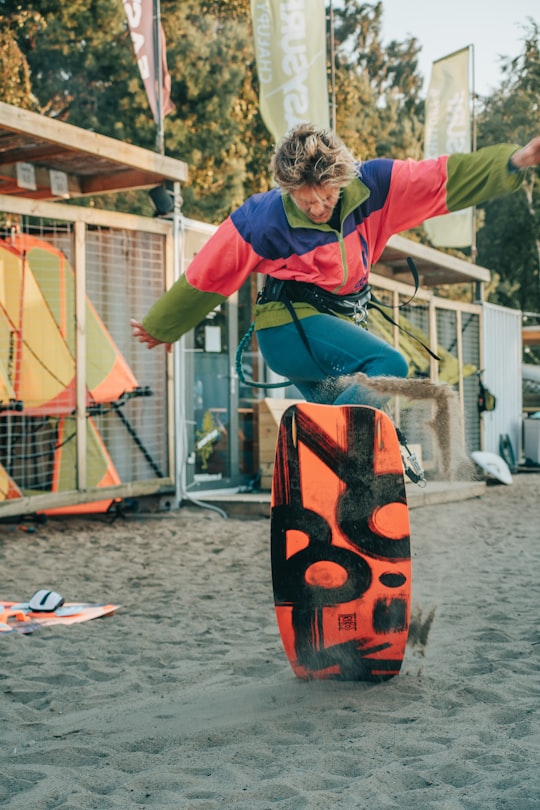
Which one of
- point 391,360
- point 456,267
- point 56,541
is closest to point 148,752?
point 391,360

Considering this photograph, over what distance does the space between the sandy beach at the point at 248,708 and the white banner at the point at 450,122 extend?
9802 mm

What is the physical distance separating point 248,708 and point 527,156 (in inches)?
85.5

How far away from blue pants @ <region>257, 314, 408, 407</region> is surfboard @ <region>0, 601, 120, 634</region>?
6.37ft

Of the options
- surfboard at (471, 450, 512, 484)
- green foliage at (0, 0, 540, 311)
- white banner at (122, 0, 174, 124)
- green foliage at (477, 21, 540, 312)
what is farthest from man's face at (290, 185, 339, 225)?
green foliage at (477, 21, 540, 312)

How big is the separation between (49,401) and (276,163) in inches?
197

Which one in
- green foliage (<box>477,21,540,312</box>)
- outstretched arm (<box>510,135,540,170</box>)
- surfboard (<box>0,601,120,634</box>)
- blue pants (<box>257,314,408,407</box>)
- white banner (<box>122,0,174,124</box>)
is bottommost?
surfboard (<box>0,601,120,634</box>)

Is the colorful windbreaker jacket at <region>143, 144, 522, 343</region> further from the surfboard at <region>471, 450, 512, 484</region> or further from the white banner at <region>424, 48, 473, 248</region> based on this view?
the white banner at <region>424, 48, 473, 248</region>

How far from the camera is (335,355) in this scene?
3299 millimetres

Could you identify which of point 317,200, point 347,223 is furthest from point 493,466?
point 317,200

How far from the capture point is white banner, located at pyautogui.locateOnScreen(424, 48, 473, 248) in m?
14.6

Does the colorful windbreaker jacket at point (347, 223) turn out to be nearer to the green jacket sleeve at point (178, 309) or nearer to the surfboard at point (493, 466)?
the green jacket sleeve at point (178, 309)

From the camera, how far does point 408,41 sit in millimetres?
33844

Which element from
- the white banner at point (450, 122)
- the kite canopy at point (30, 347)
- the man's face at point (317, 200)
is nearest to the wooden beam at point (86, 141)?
the kite canopy at point (30, 347)

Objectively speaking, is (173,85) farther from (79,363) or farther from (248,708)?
(248,708)
